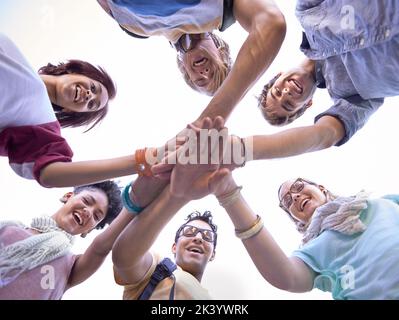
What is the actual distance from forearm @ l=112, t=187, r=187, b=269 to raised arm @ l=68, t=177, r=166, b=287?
0.9 inches

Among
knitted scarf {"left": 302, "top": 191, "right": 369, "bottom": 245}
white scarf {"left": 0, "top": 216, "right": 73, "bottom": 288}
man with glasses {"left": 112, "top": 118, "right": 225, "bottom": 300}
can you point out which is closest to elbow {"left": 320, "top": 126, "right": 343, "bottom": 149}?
knitted scarf {"left": 302, "top": 191, "right": 369, "bottom": 245}

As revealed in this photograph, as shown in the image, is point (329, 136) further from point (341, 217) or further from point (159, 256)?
point (159, 256)

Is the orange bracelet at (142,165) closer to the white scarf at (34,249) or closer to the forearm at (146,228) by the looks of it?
the forearm at (146,228)

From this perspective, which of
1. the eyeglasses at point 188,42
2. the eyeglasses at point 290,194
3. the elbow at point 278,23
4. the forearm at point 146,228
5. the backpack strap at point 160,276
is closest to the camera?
the elbow at point 278,23

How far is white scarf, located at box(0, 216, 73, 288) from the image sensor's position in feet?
3.28

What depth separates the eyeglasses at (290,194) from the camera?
4.34 feet

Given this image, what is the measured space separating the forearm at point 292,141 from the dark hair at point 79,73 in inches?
22.3

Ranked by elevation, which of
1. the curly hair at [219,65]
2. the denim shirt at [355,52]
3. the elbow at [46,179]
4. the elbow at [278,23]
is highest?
the curly hair at [219,65]

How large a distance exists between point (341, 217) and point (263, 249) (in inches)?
10.4

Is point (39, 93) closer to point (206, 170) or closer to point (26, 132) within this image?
point (26, 132)

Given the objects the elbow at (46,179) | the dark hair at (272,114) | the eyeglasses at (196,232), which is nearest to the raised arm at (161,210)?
the elbow at (46,179)

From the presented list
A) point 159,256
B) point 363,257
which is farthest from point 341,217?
point 159,256

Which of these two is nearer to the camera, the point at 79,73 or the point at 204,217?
the point at 79,73

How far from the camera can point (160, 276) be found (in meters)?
1.01
